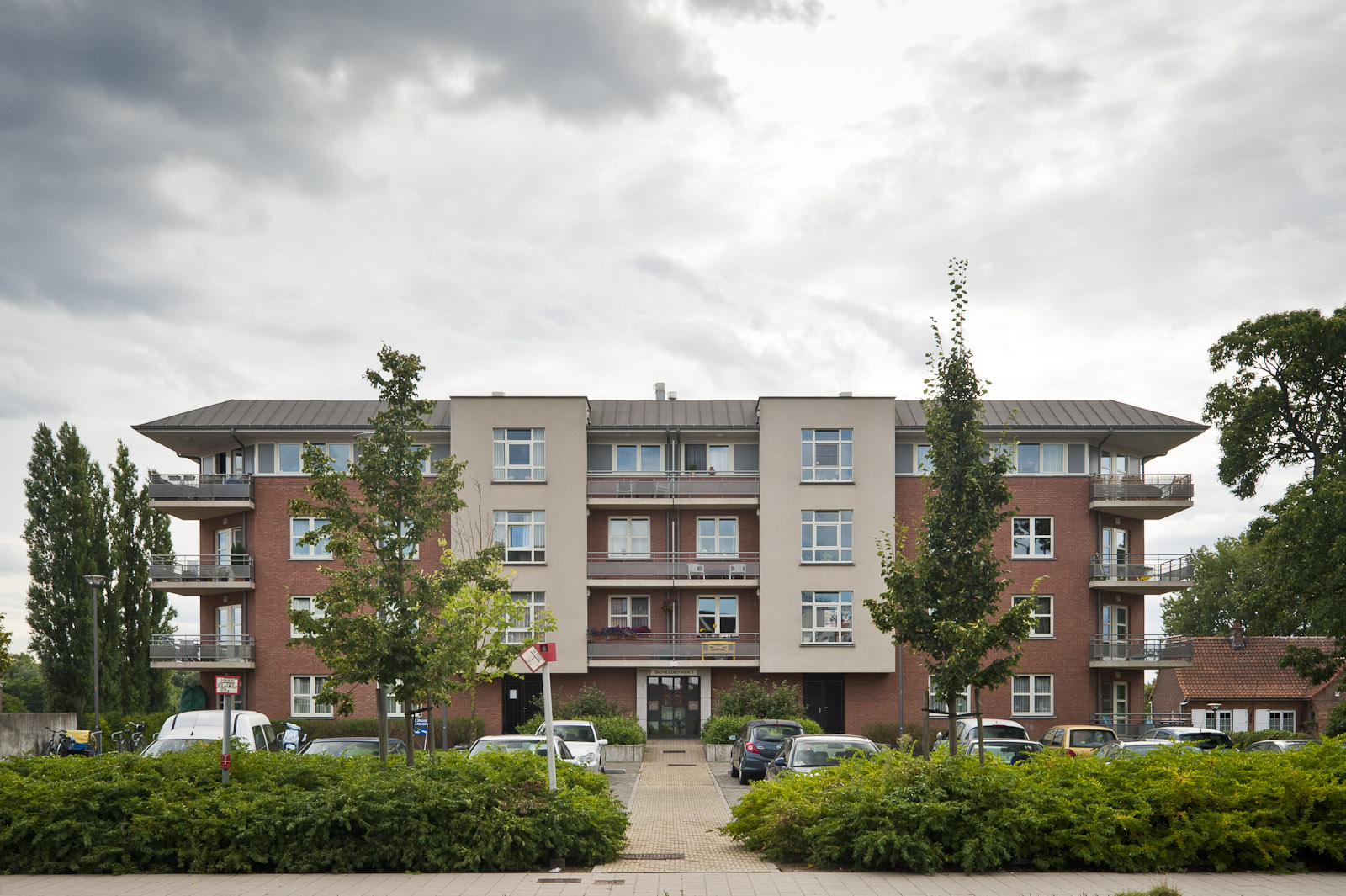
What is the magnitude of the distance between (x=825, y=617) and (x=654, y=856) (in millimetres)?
27406

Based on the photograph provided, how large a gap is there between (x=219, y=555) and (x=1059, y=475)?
31.1m

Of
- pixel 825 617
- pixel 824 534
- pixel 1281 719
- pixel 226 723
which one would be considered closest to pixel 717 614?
pixel 825 617

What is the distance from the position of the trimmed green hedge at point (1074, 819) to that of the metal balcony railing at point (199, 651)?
32693mm

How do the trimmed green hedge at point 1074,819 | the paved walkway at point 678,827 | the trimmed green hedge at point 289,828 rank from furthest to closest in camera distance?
the paved walkway at point 678,827 < the trimmed green hedge at point 289,828 < the trimmed green hedge at point 1074,819

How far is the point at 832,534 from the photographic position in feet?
141

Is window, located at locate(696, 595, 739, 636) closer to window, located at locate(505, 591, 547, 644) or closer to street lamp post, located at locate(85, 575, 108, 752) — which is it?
window, located at locate(505, 591, 547, 644)

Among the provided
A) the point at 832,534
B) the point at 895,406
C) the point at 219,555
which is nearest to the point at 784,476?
the point at 832,534

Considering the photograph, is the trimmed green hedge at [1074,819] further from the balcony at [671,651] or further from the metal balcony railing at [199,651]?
the metal balcony railing at [199,651]

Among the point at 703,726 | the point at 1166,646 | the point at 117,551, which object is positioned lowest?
the point at 703,726

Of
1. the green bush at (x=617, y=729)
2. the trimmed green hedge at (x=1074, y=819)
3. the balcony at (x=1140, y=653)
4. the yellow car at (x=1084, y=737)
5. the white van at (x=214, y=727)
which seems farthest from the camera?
the balcony at (x=1140, y=653)

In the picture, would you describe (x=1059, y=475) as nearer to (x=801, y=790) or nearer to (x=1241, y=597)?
(x=1241, y=597)

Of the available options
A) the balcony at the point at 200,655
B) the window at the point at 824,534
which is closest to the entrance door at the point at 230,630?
the balcony at the point at 200,655

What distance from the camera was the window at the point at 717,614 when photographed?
146 feet

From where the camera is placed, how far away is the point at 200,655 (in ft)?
141
